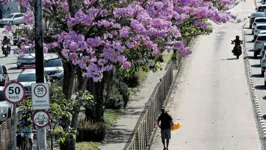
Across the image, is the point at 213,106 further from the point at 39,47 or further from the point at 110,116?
the point at 39,47

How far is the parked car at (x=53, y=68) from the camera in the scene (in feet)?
140

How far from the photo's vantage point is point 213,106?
3606 centimetres

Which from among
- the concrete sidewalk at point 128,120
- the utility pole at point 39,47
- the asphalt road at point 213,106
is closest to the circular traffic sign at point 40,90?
the utility pole at point 39,47

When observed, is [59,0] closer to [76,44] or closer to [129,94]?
[76,44]

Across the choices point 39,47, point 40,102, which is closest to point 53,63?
point 39,47

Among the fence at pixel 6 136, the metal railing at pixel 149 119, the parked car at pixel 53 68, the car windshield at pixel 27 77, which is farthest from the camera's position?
the parked car at pixel 53 68

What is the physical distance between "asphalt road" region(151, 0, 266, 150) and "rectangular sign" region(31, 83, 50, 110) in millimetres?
9577

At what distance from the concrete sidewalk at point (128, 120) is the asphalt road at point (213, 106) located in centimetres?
125

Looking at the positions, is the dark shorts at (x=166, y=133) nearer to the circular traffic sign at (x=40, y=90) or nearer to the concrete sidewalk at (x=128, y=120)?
the concrete sidewalk at (x=128, y=120)

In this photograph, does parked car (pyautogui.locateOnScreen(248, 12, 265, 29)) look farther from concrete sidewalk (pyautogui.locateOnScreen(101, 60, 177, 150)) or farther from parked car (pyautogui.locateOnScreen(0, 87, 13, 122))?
parked car (pyautogui.locateOnScreen(0, 87, 13, 122))

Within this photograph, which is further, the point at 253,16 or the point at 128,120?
the point at 253,16

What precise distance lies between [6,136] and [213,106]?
12.3m

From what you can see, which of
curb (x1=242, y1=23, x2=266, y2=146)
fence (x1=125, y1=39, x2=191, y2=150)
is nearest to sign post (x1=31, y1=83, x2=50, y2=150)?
fence (x1=125, y1=39, x2=191, y2=150)

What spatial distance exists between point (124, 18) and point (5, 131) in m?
5.98
